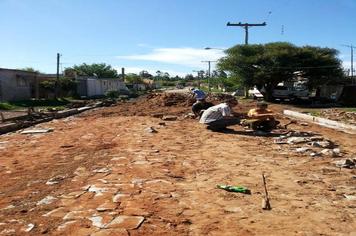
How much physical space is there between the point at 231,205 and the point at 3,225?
327 cm

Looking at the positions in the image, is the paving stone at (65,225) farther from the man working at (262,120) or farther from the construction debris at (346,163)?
the man working at (262,120)

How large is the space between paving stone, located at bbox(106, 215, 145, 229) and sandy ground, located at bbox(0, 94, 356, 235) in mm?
Answer: 13

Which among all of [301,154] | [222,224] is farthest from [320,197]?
[301,154]

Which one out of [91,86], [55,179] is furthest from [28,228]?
[91,86]

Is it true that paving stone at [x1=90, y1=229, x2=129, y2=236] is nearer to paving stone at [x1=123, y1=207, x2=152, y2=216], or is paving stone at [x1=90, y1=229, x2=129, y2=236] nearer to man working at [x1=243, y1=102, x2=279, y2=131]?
paving stone at [x1=123, y1=207, x2=152, y2=216]

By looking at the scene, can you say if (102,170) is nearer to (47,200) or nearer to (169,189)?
(169,189)

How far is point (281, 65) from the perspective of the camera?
41688 mm

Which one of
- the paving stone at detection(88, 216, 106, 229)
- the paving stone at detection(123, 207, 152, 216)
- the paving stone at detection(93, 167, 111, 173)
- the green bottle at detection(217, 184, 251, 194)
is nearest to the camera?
the paving stone at detection(88, 216, 106, 229)

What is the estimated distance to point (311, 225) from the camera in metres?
6.13

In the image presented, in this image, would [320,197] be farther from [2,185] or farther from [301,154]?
[2,185]

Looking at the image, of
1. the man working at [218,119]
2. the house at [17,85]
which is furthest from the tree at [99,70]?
the man working at [218,119]

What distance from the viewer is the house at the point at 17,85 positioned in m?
40.8

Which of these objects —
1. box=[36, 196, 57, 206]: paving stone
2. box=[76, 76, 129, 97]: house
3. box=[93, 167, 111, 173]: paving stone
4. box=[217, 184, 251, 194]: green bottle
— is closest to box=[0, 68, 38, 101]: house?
box=[76, 76, 129, 97]: house

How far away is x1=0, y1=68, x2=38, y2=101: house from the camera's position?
4085 centimetres
